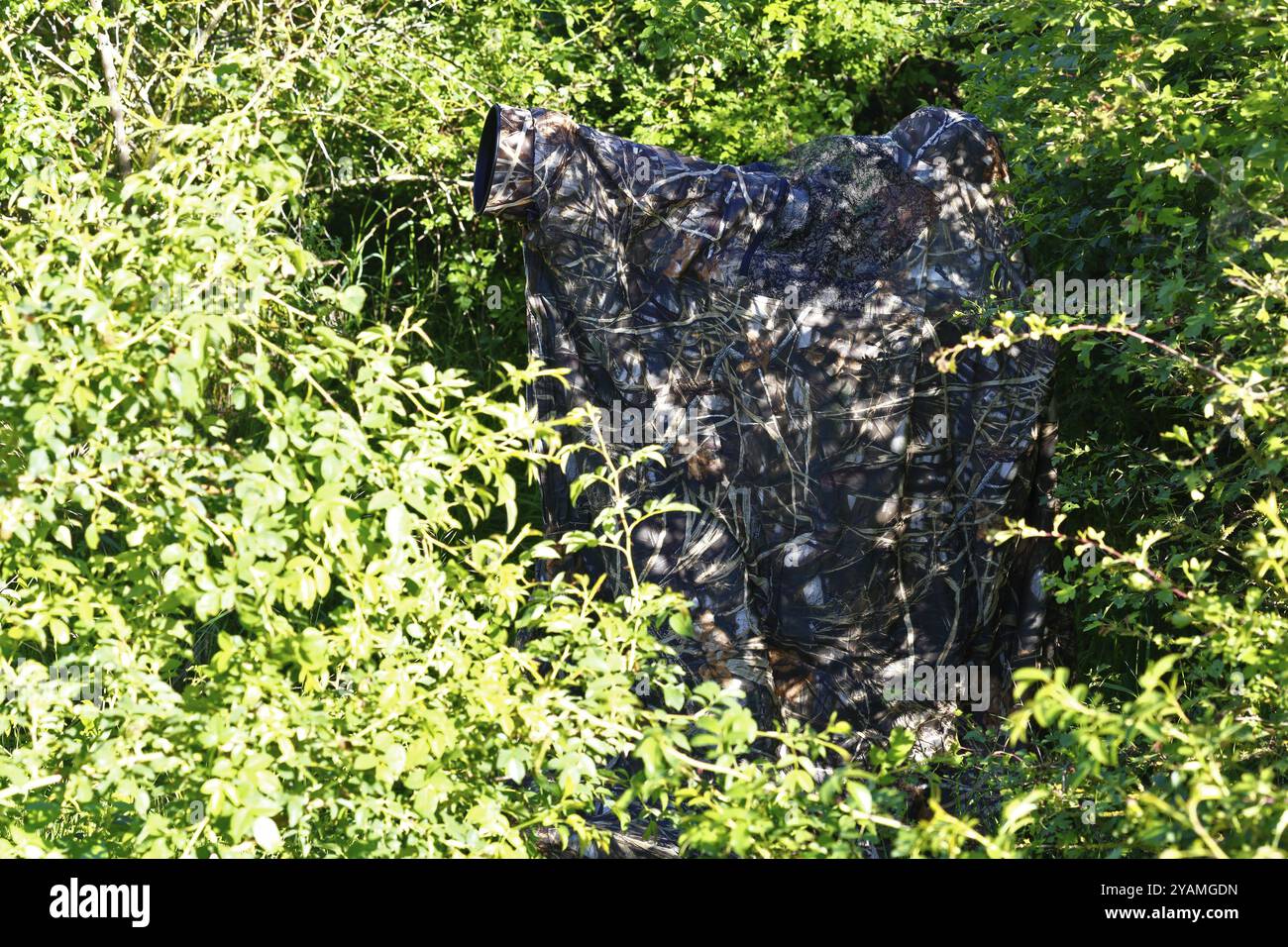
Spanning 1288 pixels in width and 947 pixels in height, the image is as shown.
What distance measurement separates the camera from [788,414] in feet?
13.3

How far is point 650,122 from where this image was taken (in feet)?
17.7

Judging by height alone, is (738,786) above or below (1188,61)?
below

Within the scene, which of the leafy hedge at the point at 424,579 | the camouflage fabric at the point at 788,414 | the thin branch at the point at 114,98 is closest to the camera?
the leafy hedge at the point at 424,579

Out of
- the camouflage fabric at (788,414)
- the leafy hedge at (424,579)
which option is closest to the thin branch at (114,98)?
the leafy hedge at (424,579)

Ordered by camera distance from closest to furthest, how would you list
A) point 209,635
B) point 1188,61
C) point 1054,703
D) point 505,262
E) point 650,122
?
point 1054,703 < point 1188,61 < point 209,635 < point 650,122 < point 505,262

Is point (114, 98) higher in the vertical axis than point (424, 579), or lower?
higher

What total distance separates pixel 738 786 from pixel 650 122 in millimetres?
3861

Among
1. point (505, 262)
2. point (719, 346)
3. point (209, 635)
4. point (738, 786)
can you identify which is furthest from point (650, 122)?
point (738, 786)

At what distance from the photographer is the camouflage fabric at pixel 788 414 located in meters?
4.02

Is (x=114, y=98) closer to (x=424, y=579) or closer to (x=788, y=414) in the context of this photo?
(x=788, y=414)

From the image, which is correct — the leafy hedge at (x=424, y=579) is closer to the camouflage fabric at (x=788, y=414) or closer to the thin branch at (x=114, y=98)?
the camouflage fabric at (x=788, y=414)

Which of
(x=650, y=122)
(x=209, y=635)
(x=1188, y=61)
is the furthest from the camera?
(x=650, y=122)

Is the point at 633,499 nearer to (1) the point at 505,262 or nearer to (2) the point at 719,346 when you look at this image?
(2) the point at 719,346

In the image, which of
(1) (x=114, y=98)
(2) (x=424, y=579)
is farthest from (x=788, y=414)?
(1) (x=114, y=98)
